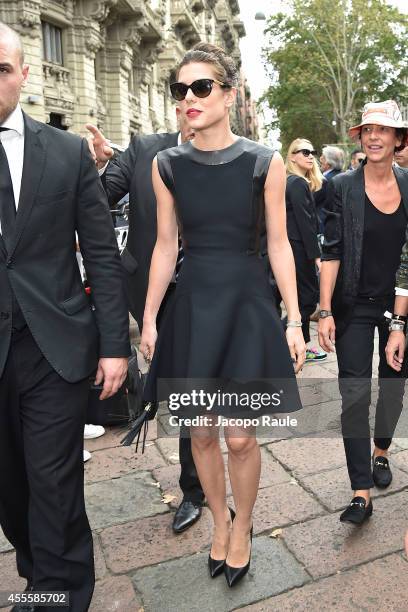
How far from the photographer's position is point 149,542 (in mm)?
2938

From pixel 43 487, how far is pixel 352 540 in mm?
1498

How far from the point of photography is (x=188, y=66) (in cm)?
249

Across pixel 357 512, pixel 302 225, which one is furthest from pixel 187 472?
pixel 302 225

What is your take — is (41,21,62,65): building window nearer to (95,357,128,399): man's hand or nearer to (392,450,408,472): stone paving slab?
(392,450,408,472): stone paving slab

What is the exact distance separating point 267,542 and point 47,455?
1.24 m

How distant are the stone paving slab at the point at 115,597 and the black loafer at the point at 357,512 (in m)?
1.06

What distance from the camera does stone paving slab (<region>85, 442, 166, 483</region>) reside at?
369 cm

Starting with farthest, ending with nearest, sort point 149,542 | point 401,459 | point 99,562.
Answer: point 401,459 → point 149,542 → point 99,562

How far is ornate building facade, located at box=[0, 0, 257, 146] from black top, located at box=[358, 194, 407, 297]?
17012 mm

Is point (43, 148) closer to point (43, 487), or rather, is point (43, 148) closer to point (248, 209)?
point (248, 209)

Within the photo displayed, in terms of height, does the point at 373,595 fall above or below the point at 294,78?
below

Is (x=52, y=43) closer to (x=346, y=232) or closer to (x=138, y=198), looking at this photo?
(x=138, y=198)

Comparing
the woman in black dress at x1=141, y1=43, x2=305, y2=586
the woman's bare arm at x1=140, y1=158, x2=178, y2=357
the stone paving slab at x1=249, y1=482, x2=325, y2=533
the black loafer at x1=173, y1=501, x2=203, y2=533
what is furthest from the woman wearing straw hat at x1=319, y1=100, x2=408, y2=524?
the woman's bare arm at x1=140, y1=158, x2=178, y2=357

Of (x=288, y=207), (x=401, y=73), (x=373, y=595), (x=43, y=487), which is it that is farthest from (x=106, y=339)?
(x=401, y=73)
